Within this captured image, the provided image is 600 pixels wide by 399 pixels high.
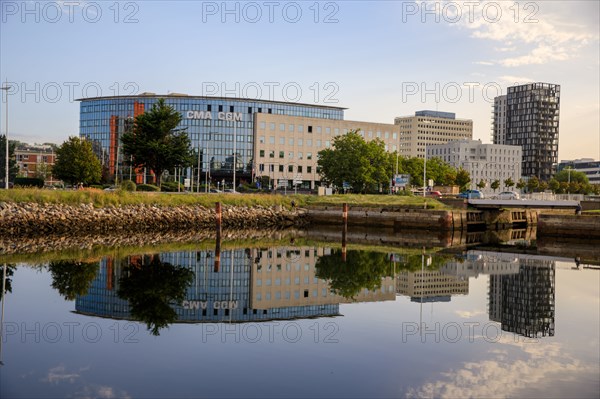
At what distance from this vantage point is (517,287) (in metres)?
28.8

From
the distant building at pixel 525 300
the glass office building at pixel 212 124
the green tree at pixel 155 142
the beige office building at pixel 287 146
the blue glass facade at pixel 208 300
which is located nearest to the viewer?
the distant building at pixel 525 300

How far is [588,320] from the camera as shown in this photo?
71.6 feet

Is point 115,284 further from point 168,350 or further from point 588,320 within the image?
point 588,320

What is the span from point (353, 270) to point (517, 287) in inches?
356

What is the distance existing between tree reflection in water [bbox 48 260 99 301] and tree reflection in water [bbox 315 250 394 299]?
10816 millimetres

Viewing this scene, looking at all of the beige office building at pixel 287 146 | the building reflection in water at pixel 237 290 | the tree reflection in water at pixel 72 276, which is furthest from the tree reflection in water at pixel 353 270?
the beige office building at pixel 287 146

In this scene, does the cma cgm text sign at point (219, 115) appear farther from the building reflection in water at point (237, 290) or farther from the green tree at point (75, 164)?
the building reflection in water at point (237, 290)

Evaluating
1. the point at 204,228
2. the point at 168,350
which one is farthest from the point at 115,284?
the point at 204,228

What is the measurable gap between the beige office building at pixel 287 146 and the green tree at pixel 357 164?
31.9 m

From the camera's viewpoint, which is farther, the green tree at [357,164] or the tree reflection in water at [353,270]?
the green tree at [357,164]

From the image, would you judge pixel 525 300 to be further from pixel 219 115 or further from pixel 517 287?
pixel 219 115

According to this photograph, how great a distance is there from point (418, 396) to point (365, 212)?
57.8 metres

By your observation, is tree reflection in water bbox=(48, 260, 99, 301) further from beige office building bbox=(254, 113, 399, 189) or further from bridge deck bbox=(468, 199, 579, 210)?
beige office building bbox=(254, 113, 399, 189)

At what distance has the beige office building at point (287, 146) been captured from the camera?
133500mm
